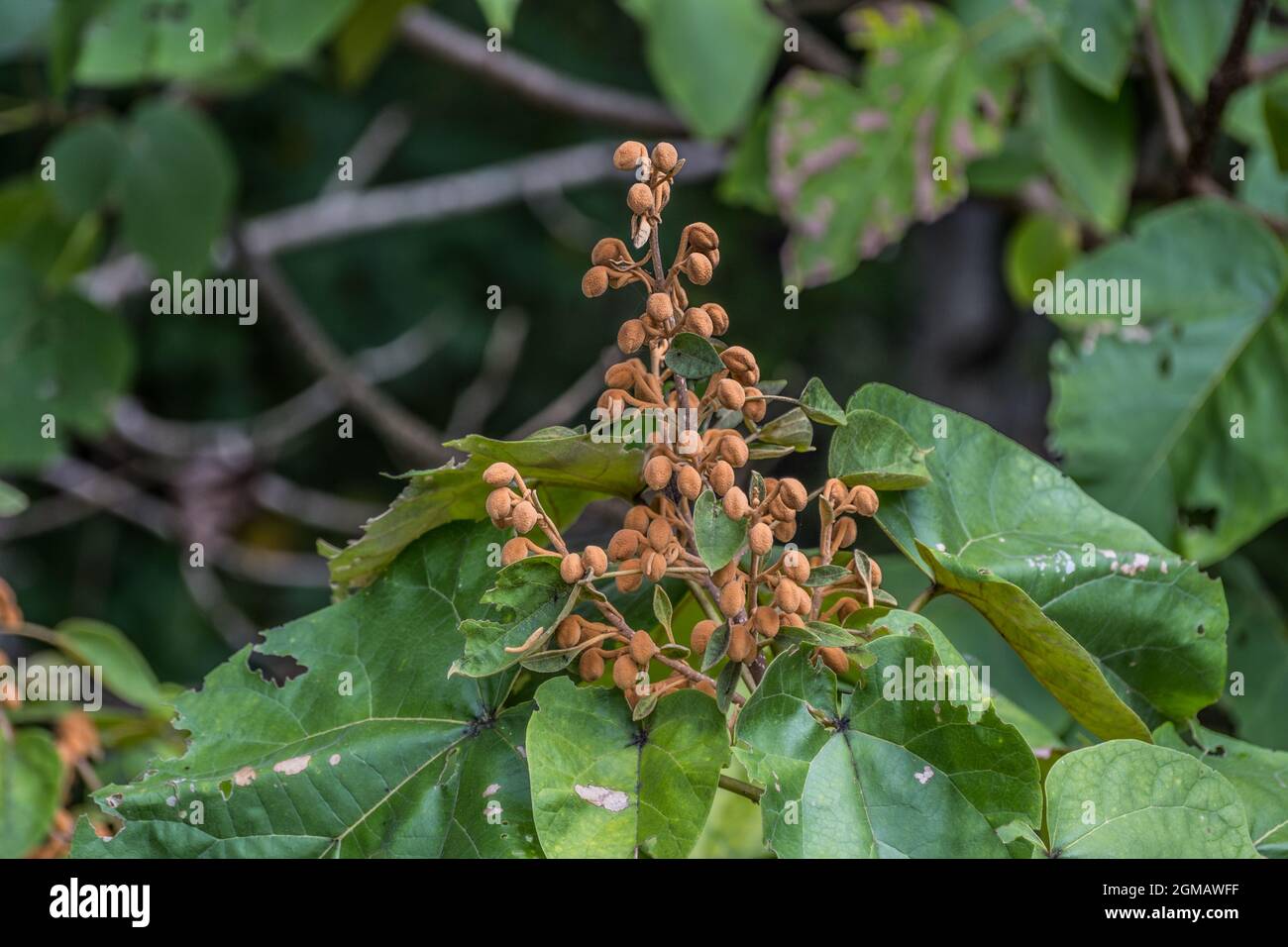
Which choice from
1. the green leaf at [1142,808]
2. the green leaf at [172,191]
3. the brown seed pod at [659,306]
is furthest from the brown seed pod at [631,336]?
the green leaf at [172,191]

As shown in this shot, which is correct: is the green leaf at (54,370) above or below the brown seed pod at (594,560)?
above

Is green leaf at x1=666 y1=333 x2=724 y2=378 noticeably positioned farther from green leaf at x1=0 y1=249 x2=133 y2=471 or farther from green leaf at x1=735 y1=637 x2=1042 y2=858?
green leaf at x1=0 y1=249 x2=133 y2=471

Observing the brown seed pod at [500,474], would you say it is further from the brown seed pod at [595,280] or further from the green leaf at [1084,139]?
the green leaf at [1084,139]

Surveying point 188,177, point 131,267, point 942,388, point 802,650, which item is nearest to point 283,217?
point 131,267

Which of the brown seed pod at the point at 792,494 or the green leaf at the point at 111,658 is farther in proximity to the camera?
the green leaf at the point at 111,658

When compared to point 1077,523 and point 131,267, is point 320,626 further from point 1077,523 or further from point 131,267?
point 131,267

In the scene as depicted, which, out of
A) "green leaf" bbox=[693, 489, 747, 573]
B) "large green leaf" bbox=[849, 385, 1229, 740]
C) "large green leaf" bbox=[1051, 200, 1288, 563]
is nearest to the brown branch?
"large green leaf" bbox=[1051, 200, 1288, 563]

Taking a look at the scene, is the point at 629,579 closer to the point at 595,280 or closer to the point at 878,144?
the point at 595,280
